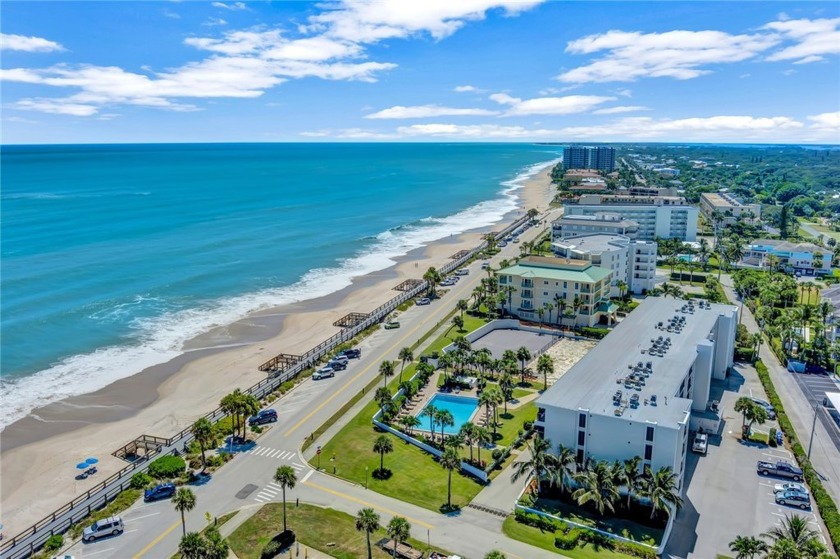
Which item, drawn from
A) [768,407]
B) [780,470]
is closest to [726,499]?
[780,470]

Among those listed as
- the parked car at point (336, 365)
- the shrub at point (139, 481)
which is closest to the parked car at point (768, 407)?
the parked car at point (336, 365)

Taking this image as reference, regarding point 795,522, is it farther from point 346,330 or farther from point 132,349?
point 132,349

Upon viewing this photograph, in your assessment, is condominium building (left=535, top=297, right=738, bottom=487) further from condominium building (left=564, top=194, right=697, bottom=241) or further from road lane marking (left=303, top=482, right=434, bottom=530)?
condominium building (left=564, top=194, right=697, bottom=241)

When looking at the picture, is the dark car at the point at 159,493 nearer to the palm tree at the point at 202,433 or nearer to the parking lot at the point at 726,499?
the palm tree at the point at 202,433

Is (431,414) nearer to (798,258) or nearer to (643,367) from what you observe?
(643,367)

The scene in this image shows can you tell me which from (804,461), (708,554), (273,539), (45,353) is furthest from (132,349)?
(804,461)

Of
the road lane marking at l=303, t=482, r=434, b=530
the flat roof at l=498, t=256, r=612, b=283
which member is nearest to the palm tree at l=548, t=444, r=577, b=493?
the road lane marking at l=303, t=482, r=434, b=530
